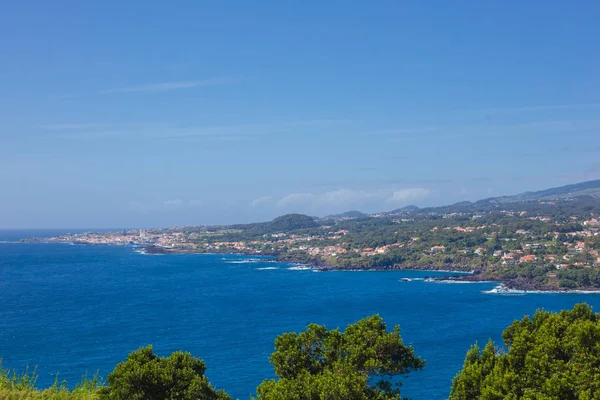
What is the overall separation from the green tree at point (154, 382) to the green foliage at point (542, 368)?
537cm

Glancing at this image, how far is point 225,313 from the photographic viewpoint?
154 feet

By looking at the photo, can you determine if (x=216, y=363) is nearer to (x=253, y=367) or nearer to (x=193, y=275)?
(x=253, y=367)

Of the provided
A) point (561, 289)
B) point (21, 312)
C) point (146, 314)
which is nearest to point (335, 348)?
point (146, 314)

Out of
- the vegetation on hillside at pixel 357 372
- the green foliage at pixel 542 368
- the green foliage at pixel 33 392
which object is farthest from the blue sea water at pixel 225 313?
the green foliage at pixel 33 392

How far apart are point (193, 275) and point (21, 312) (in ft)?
98.1

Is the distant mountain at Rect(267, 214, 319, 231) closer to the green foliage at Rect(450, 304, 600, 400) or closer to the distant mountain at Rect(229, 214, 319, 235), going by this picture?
the distant mountain at Rect(229, 214, 319, 235)

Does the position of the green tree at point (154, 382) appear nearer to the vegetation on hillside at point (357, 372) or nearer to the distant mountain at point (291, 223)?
A: the vegetation on hillside at point (357, 372)

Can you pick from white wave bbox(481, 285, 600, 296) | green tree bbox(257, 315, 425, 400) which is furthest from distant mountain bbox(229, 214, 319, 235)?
green tree bbox(257, 315, 425, 400)

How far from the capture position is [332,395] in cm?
954

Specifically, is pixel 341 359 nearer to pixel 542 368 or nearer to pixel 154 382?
pixel 154 382

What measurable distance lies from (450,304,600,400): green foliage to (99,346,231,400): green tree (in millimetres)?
5367

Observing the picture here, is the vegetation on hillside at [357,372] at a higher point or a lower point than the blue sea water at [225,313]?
higher

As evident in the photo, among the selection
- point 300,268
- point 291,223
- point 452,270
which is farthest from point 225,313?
point 291,223

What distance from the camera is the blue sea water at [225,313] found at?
3120 centimetres
